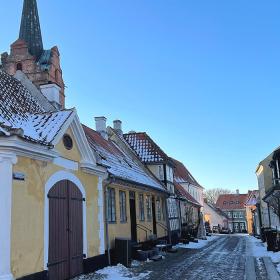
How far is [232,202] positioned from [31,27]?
65.9 metres

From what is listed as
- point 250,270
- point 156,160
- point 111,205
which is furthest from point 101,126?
point 250,270

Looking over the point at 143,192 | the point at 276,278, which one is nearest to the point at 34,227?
the point at 276,278

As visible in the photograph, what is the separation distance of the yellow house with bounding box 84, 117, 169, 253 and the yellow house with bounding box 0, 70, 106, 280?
1.57 meters

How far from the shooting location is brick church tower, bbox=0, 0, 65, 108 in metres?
36.1

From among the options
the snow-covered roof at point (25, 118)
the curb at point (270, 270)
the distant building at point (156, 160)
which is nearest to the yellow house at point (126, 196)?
the distant building at point (156, 160)

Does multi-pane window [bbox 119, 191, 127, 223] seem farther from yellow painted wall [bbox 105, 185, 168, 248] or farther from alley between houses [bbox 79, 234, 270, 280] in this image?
alley between houses [bbox 79, 234, 270, 280]

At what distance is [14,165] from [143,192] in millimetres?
13239

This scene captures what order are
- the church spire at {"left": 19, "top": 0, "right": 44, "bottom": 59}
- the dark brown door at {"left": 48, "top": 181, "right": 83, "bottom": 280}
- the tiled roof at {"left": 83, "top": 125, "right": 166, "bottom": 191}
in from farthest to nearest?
the church spire at {"left": 19, "top": 0, "right": 44, "bottom": 59} < the tiled roof at {"left": 83, "top": 125, "right": 166, "bottom": 191} < the dark brown door at {"left": 48, "top": 181, "right": 83, "bottom": 280}

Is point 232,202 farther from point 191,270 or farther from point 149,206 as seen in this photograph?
point 191,270

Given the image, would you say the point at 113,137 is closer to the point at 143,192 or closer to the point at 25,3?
the point at 143,192

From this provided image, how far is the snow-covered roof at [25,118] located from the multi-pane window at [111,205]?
15.1 feet

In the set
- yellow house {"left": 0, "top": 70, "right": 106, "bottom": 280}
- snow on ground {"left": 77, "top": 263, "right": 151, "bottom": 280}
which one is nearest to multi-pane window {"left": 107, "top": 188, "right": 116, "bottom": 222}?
yellow house {"left": 0, "top": 70, "right": 106, "bottom": 280}

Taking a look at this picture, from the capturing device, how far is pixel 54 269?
40.5 feet

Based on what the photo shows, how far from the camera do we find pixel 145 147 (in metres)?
30.5
